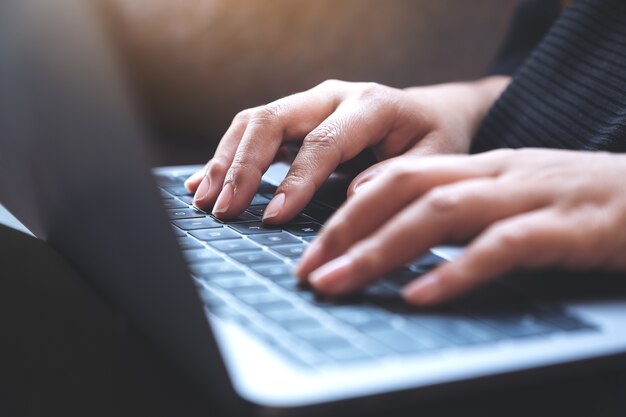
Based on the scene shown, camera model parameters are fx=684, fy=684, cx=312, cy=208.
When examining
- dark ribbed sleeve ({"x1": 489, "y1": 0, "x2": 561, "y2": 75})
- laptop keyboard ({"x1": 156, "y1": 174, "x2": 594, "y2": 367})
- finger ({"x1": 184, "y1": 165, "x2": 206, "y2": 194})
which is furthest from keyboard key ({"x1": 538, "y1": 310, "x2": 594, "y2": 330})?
dark ribbed sleeve ({"x1": 489, "y1": 0, "x2": 561, "y2": 75})

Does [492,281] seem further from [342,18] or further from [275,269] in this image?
[342,18]

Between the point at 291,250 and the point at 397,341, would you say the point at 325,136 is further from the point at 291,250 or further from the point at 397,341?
the point at 397,341

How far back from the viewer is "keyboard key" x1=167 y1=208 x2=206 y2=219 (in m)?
0.46

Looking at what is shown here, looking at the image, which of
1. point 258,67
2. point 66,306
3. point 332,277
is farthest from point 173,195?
point 258,67

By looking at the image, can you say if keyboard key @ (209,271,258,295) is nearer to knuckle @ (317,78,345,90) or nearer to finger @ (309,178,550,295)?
finger @ (309,178,550,295)

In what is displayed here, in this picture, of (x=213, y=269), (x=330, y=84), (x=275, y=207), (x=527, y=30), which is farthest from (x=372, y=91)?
(x=527, y=30)

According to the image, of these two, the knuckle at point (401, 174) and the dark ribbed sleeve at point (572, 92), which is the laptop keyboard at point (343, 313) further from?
the dark ribbed sleeve at point (572, 92)

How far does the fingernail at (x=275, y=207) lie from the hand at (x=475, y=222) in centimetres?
11

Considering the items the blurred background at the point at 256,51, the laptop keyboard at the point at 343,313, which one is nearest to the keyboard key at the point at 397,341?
the laptop keyboard at the point at 343,313

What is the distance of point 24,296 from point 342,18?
75 cm

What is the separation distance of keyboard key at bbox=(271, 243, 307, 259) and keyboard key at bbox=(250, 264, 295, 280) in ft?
0.07

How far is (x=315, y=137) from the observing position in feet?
1.61

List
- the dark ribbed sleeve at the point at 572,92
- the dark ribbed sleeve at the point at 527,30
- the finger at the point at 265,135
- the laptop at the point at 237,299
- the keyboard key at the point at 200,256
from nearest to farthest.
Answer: the laptop at the point at 237,299, the keyboard key at the point at 200,256, the finger at the point at 265,135, the dark ribbed sleeve at the point at 572,92, the dark ribbed sleeve at the point at 527,30

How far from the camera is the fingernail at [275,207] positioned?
44 centimetres
